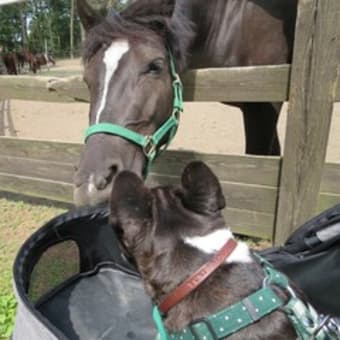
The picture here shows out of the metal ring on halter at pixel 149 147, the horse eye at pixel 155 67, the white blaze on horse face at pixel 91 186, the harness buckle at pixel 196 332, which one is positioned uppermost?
the horse eye at pixel 155 67

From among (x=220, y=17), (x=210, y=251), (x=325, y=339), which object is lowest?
(x=325, y=339)

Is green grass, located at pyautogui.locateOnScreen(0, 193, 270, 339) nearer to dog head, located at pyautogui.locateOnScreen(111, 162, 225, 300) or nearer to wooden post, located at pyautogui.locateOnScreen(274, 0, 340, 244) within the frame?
wooden post, located at pyautogui.locateOnScreen(274, 0, 340, 244)

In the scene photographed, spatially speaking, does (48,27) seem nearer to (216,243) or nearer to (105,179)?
(105,179)

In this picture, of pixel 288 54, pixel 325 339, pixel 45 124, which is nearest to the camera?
pixel 325 339

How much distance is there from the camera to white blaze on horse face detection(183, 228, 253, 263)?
3.58 feet

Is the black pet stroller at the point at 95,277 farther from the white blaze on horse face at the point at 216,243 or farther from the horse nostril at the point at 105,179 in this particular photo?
the white blaze on horse face at the point at 216,243

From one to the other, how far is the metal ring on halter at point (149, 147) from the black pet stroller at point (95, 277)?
0.38m

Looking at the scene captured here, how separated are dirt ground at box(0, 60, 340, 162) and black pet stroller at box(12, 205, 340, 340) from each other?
2772 mm

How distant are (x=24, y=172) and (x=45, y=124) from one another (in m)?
4.08

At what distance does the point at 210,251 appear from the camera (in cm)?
109

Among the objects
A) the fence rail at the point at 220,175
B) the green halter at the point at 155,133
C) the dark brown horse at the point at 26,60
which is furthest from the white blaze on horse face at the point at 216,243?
the dark brown horse at the point at 26,60

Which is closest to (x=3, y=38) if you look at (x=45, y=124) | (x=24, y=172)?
(x=45, y=124)

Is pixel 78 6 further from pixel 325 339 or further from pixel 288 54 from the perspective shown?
pixel 325 339

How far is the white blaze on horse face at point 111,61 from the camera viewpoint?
5.89 ft
